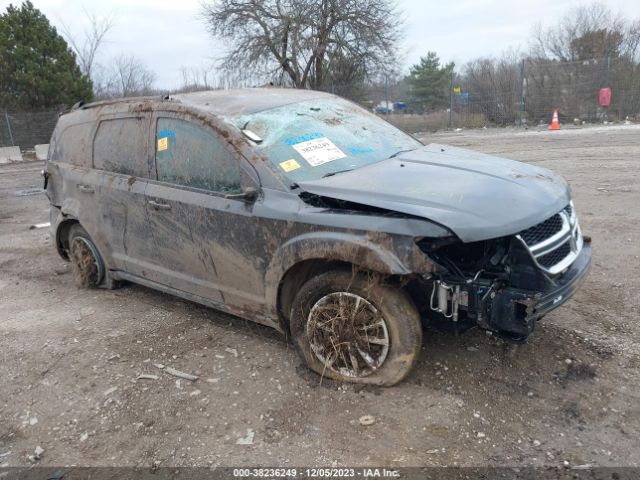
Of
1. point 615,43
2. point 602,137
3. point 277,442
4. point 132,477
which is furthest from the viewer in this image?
point 615,43

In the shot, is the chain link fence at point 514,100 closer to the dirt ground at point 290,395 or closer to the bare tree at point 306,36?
the bare tree at point 306,36

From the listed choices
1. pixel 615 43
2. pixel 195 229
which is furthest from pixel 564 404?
pixel 615 43

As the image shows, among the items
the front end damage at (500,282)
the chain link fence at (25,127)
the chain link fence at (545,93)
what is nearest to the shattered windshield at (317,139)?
the front end damage at (500,282)

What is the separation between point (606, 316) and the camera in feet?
12.5

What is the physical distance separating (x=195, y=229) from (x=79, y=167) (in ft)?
6.00

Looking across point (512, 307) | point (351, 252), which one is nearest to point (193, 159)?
point (351, 252)

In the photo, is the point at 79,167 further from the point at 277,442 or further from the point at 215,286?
the point at 277,442

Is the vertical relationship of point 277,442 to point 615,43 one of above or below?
below

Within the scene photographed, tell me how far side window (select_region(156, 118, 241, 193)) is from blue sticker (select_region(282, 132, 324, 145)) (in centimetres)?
39

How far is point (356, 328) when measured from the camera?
3049 millimetres

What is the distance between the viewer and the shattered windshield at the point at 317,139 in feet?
11.0

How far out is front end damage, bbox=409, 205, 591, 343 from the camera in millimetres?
2689

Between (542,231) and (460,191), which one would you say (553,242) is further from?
(460,191)

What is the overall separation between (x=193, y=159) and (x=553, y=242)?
244cm
